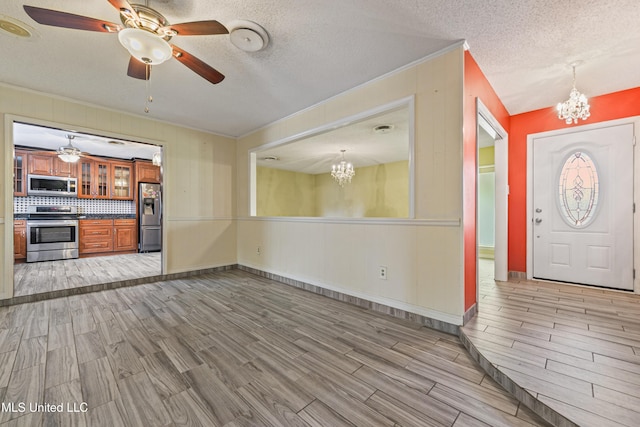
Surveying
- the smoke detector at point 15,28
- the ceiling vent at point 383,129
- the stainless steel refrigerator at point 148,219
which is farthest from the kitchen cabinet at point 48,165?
the ceiling vent at point 383,129

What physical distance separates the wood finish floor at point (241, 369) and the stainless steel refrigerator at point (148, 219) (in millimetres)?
4280

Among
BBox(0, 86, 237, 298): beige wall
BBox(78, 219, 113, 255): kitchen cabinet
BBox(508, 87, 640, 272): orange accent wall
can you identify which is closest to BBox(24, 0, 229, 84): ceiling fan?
BBox(0, 86, 237, 298): beige wall

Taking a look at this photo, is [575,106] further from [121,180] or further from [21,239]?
[21,239]

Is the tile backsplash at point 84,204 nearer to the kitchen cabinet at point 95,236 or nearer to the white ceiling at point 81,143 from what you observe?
the kitchen cabinet at point 95,236

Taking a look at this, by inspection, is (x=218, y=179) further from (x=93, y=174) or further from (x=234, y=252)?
(x=93, y=174)

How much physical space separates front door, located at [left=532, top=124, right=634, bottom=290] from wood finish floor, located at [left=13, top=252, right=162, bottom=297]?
19.9 feet

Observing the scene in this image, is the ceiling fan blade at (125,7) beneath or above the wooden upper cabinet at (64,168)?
above

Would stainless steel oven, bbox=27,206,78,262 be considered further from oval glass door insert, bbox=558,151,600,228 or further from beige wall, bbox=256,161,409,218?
oval glass door insert, bbox=558,151,600,228

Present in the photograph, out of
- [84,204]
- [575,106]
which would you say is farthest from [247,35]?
[84,204]

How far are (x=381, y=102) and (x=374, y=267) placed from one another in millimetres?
1855

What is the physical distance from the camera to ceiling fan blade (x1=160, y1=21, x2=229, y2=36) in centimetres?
172

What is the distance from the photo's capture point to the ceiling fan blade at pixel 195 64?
1979mm

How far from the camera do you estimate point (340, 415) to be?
54.3 inches

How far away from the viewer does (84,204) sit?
6.50 metres
